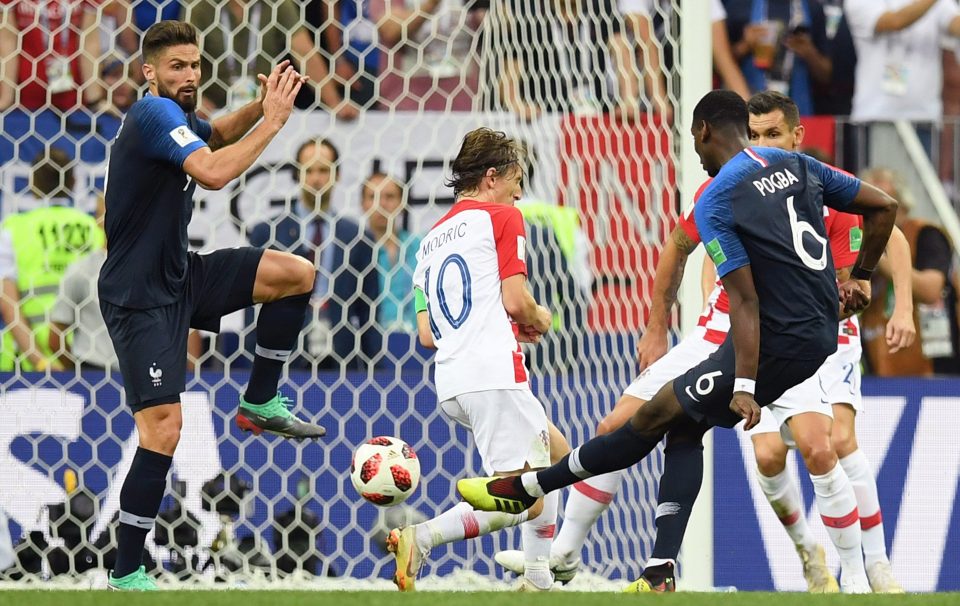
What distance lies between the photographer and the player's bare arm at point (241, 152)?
518 cm

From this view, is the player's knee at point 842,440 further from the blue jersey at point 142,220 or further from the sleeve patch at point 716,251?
the blue jersey at point 142,220

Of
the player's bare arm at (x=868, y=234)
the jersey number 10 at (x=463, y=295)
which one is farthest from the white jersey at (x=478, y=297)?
the player's bare arm at (x=868, y=234)

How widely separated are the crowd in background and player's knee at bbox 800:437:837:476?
60.6 inches

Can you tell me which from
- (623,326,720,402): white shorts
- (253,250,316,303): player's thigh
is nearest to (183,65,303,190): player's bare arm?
(253,250,316,303): player's thigh

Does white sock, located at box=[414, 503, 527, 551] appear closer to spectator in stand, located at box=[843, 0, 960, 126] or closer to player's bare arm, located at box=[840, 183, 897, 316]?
player's bare arm, located at box=[840, 183, 897, 316]

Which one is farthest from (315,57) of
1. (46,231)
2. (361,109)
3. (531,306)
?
(531,306)

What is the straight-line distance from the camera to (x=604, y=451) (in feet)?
17.2

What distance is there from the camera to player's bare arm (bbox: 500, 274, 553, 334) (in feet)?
18.5

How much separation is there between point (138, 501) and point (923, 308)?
4.85m

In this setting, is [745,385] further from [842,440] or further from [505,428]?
[842,440]

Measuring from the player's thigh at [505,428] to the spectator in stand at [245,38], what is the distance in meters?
2.36

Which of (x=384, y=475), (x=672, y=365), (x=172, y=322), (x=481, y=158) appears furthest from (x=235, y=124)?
(x=672, y=365)

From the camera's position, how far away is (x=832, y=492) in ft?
21.7

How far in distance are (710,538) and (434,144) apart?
2578 mm
